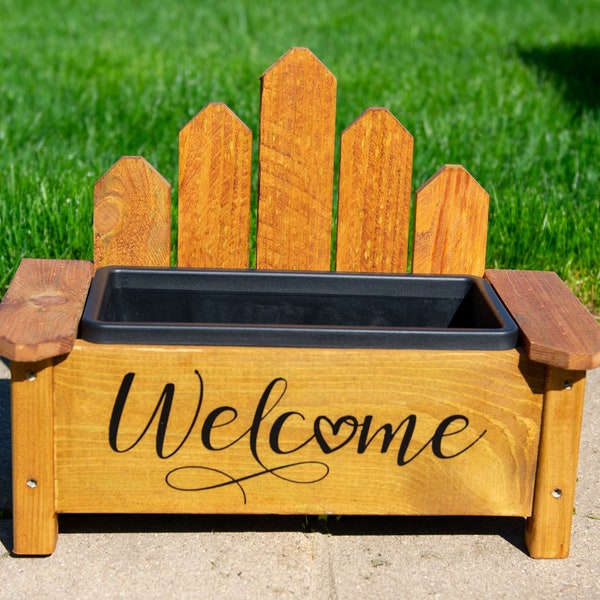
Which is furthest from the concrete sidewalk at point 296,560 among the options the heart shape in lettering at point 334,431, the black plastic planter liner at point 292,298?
the black plastic planter liner at point 292,298

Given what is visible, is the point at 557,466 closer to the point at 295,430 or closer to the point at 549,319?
the point at 549,319

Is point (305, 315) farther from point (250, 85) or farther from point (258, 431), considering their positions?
point (250, 85)

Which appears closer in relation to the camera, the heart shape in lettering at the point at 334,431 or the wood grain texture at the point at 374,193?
the heart shape in lettering at the point at 334,431

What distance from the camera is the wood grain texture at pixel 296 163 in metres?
2.79

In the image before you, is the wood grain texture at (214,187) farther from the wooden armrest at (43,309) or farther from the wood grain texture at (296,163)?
the wooden armrest at (43,309)

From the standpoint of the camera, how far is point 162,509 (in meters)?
2.42

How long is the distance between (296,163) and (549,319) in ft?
2.63

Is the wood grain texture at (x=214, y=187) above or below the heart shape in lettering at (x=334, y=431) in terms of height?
above

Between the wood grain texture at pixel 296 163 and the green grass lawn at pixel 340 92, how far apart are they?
1.11 m

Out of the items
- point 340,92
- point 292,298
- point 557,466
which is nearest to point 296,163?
point 292,298

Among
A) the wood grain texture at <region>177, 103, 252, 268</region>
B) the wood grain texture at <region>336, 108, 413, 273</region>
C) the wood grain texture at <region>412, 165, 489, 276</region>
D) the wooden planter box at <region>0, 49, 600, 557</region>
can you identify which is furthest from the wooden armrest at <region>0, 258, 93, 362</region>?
the wood grain texture at <region>412, 165, 489, 276</region>

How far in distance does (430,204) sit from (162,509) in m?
1.06

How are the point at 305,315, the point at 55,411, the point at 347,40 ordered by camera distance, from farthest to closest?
1. the point at 347,40
2. the point at 305,315
3. the point at 55,411

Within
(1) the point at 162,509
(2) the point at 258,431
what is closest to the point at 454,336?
(2) the point at 258,431
